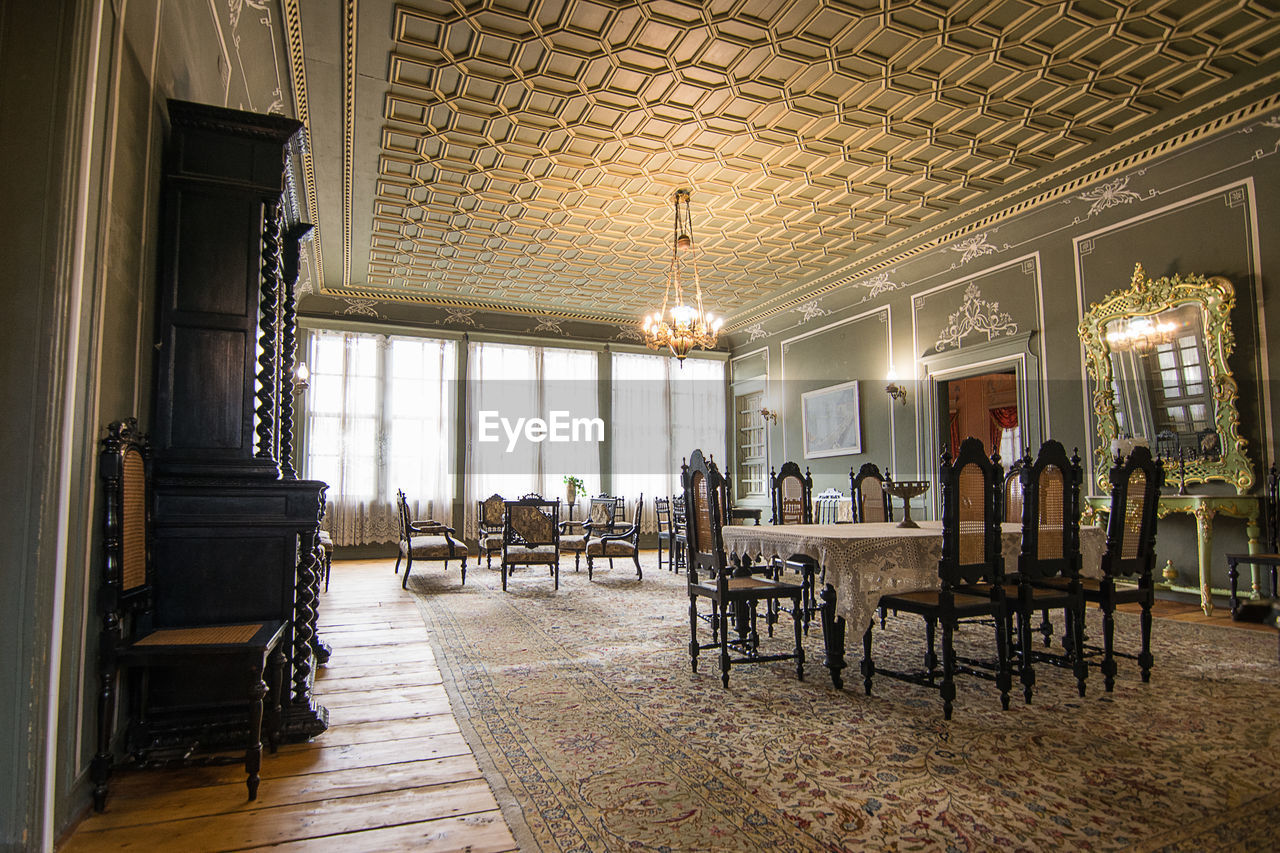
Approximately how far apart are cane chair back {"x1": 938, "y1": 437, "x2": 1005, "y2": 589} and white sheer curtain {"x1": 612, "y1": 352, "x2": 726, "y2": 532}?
798 centimetres

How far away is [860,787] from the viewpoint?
7.22ft

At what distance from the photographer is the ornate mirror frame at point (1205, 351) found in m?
5.29

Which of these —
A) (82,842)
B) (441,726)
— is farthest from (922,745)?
(82,842)

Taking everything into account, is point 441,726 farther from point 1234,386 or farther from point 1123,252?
point 1123,252

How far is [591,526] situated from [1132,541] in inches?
211

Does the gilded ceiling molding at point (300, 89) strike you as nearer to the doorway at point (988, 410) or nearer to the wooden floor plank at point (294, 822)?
the wooden floor plank at point (294, 822)

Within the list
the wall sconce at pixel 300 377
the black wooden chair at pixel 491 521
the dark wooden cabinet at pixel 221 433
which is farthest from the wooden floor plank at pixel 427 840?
the wall sconce at pixel 300 377

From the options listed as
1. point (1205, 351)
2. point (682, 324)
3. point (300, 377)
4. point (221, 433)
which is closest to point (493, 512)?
point (300, 377)

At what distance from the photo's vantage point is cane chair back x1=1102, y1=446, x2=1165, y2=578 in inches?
135

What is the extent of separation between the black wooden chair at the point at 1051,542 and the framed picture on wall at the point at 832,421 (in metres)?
5.81

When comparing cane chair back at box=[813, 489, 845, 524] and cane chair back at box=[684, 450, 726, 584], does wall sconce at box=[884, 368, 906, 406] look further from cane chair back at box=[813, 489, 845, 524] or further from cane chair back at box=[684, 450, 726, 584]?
cane chair back at box=[684, 450, 726, 584]

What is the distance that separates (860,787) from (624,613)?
328cm

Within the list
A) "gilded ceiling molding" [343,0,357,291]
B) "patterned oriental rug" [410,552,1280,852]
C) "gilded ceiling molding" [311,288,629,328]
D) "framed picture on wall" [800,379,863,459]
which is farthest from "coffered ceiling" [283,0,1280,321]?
"patterned oriental rug" [410,552,1280,852]

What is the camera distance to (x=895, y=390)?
853 centimetres
